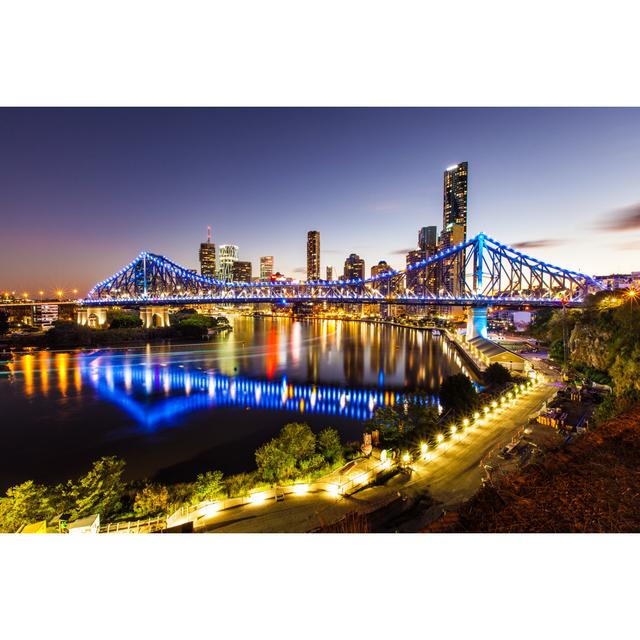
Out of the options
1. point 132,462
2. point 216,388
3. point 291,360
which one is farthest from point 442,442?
point 291,360

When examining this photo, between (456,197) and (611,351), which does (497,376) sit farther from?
(456,197)

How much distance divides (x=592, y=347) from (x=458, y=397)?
Result: 5112 millimetres

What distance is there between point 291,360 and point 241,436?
8.72 m

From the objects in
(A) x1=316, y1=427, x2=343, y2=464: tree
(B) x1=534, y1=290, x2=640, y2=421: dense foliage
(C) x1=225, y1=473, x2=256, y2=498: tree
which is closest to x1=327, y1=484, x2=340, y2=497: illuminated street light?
(A) x1=316, y1=427, x2=343, y2=464: tree

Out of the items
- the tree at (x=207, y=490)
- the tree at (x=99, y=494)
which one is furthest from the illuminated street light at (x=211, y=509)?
the tree at (x=99, y=494)

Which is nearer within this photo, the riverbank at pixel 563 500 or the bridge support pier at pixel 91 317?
the riverbank at pixel 563 500

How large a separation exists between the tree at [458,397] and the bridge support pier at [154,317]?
21.3 meters

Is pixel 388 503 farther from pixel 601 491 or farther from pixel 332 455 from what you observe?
pixel 601 491

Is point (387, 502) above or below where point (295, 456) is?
below

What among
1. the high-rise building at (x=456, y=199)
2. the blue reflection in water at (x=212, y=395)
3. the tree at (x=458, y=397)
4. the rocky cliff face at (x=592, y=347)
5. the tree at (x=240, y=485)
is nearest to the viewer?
the tree at (x=240, y=485)

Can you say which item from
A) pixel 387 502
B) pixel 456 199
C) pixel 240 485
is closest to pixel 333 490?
pixel 387 502

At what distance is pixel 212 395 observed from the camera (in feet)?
33.2

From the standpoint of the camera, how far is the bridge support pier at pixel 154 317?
23.8 metres

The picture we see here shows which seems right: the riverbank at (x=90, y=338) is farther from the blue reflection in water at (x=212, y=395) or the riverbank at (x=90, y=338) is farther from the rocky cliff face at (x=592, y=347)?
the rocky cliff face at (x=592, y=347)
